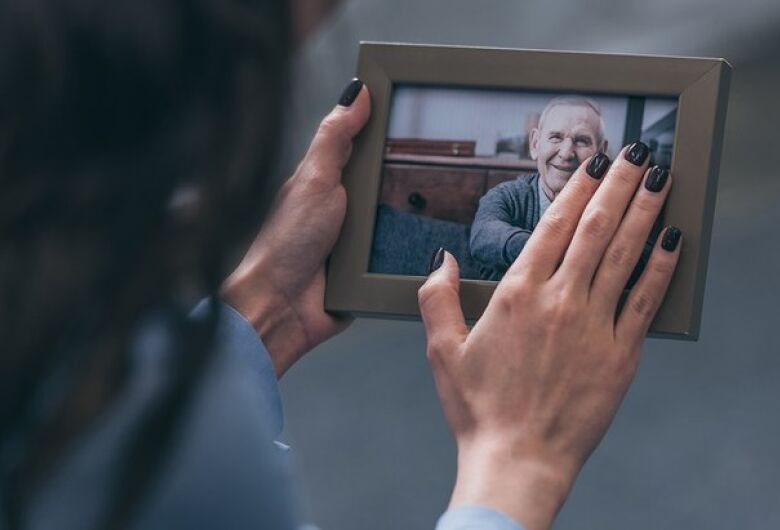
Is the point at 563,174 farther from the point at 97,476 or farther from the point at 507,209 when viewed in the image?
the point at 97,476

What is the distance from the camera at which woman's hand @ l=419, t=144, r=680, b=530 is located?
74 centimetres

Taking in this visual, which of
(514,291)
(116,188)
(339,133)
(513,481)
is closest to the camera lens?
(116,188)

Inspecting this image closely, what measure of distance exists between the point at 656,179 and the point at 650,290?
0.24 feet

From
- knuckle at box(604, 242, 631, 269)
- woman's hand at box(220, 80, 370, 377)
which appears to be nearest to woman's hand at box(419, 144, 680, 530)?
knuckle at box(604, 242, 631, 269)

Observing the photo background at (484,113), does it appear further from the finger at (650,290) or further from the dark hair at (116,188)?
the dark hair at (116,188)

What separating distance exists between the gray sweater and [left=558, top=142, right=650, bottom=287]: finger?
0.06 meters

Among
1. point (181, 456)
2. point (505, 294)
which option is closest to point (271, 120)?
point (181, 456)

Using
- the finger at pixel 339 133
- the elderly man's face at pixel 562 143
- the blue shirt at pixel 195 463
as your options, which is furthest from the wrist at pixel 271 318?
the blue shirt at pixel 195 463

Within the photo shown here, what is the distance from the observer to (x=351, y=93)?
0.93 m

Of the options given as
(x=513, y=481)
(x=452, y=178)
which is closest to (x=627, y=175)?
(x=452, y=178)

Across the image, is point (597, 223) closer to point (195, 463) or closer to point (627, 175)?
point (627, 175)

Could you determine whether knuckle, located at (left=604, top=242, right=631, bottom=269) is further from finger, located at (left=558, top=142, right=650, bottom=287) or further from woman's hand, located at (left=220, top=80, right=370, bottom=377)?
woman's hand, located at (left=220, top=80, right=370, bottom=377)

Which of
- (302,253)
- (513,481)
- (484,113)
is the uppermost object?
(484,113)

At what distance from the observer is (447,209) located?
0.90 metres
